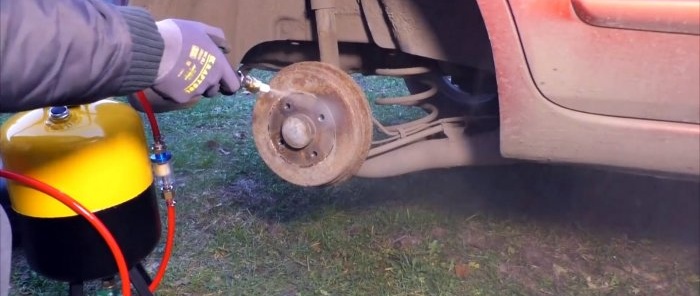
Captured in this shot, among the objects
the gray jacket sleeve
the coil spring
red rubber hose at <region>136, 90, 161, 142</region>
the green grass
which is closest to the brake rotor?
the coil spring

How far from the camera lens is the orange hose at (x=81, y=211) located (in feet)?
5.01

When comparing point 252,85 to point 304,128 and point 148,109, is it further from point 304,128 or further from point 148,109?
point 148,109

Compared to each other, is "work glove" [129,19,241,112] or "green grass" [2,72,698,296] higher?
"work glove" [129,19,241,112]

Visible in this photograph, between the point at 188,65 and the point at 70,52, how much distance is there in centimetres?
29

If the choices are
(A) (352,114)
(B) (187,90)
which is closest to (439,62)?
(A) (352,114)

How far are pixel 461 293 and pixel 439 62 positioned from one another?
70cm

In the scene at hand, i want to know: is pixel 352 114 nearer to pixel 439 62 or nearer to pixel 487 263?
pixel 439 62

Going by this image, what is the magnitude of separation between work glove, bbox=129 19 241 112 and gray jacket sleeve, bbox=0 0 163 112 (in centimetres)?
6

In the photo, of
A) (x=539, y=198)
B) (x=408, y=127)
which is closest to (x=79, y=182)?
(x=408, y=127)

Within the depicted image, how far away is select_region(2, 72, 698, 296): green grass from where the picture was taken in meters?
2.06

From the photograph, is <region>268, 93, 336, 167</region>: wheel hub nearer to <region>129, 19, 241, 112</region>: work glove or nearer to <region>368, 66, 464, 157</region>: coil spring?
<region>368, 66, 464, 157</region>: coil spring

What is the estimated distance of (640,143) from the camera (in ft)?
4.86

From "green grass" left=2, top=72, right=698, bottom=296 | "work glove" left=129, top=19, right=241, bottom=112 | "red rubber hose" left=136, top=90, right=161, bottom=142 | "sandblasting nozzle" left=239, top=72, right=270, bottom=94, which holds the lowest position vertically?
"green grass" left=2, top=72, right=698, bottom=296

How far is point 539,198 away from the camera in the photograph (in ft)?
8.31
